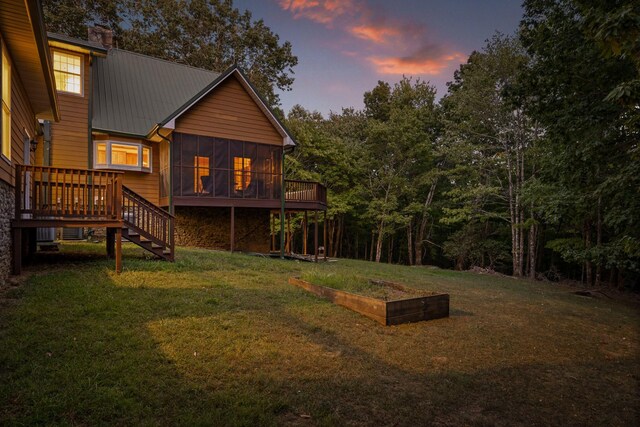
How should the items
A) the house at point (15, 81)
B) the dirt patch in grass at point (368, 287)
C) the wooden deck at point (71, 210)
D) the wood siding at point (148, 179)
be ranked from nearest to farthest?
the house at point (15, 81) < the dirt patch in grass at point (368, 287) < the wooden deck at point (71, 210) < the wood siding at point (148, 179)

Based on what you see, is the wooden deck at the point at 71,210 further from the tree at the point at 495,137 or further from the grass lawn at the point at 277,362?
the tree at the point at 495,137

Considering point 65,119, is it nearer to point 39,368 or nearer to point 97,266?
point 97,266

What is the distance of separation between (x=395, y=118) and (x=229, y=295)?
21972 millimetres

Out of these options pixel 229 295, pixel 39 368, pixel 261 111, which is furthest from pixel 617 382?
pixel 261 111

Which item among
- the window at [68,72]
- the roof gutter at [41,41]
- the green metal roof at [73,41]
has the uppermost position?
the green metal roof at [73,41]

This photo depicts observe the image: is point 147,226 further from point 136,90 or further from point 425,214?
point 425,214

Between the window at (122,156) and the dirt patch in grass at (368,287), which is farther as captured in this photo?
the window at (122,156)

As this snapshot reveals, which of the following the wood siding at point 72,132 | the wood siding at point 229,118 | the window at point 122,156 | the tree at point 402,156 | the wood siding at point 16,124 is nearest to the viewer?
the wood siding at point 16,124

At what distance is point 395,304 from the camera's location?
6.04 metres

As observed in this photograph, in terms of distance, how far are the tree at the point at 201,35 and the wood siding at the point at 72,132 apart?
1431cm

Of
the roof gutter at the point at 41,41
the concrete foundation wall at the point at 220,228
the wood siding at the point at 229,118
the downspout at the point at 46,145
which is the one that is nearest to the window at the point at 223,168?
the wood siding at the point at 229,118

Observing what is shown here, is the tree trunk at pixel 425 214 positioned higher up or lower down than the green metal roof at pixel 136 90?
lower down

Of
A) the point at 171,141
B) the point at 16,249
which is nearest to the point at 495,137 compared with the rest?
the point at 171,141

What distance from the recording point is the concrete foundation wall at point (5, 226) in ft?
20.5
